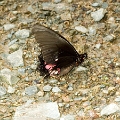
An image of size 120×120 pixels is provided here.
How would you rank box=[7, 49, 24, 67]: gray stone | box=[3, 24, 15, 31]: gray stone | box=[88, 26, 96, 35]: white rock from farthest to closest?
1. box=[3, 24, 15, 31]: gray stone
2. box=[88, 26, 96, 35]: white rock
3. box=[7, 49, 24, 67]: gray stone

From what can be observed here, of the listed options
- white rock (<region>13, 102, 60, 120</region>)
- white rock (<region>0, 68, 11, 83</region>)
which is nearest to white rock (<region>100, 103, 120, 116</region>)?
white rock (<region>13, 102, 60, 120</region>)

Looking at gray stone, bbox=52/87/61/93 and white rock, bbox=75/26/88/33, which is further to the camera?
white rock, bbox=75/26/88/33

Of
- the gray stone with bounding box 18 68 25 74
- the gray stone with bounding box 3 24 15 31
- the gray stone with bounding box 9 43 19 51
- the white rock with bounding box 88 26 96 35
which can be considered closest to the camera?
the gray stone with bounding box 18 68 25 74

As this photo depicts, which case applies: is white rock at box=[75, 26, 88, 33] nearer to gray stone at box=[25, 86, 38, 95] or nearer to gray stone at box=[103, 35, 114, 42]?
gray stone at box=[103, 35, 114, 42]

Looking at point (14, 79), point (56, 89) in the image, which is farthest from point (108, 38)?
point (14, 79)

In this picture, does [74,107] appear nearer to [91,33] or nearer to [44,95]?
[44,95]

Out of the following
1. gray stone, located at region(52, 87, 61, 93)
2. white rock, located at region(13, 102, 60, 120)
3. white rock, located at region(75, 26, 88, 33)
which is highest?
white rock, located at region(75, 26, 88, 33)
